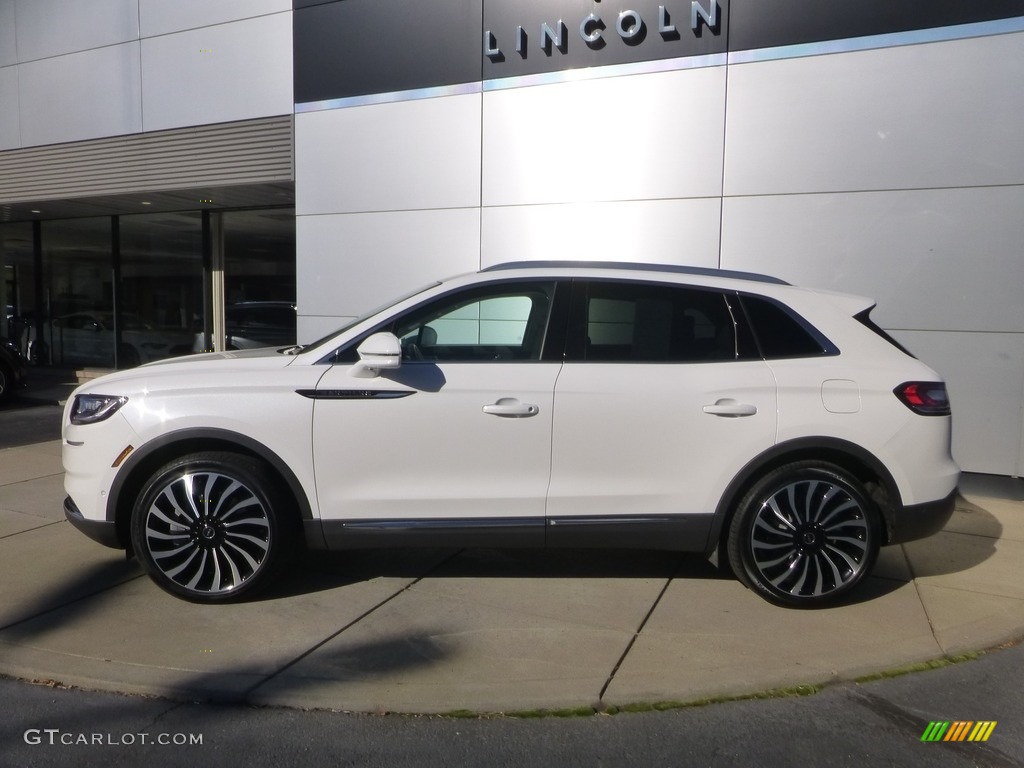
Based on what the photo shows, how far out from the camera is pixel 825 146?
776 centimetres

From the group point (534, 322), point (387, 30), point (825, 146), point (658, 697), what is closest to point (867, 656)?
point (658, 697)

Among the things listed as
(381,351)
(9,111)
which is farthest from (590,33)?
(9,111)

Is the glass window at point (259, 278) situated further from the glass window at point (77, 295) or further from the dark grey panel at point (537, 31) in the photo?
the dark grey panel at point (537, 31)

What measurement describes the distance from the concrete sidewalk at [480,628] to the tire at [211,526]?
189 millimetres

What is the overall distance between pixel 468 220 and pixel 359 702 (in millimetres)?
6325

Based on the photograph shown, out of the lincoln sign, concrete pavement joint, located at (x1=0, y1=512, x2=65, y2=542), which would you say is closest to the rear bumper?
the lincoln sign

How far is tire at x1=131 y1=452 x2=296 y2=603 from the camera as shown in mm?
4402

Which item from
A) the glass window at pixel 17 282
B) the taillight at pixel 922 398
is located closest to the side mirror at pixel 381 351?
the taillight at pixel 922 398

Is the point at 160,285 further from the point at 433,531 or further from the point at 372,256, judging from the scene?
the point at 433,531

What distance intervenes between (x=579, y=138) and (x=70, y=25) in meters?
7.55

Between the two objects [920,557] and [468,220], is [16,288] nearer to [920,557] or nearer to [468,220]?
[468,220]

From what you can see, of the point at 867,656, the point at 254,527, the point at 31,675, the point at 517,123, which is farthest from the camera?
the point at 517,123

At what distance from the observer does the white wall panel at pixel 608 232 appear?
325 inches

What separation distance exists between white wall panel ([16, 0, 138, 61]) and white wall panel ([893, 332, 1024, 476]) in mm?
10168
